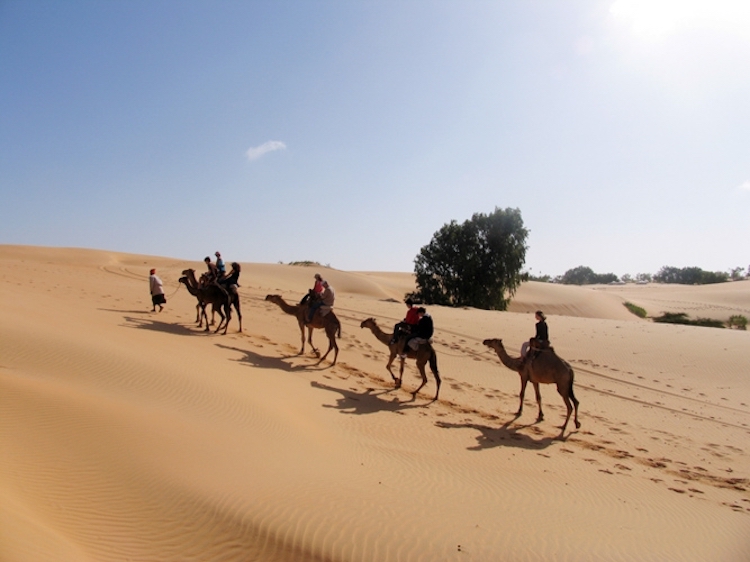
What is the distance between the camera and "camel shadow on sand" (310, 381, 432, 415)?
1073cm

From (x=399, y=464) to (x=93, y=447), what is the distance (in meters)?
4.23

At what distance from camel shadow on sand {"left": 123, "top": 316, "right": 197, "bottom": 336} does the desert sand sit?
0.50 ft

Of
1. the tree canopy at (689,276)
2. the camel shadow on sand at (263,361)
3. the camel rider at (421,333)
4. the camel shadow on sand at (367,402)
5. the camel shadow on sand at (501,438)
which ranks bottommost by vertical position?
the camel shadow on sand at (501,438)

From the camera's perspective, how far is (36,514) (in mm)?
5016

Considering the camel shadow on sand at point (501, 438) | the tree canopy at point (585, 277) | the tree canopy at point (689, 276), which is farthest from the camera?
the tree canopy at point (585, 277)

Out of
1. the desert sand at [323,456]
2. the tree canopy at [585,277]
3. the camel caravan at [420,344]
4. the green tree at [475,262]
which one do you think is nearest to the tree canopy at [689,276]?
the tree canopy at [585,277]

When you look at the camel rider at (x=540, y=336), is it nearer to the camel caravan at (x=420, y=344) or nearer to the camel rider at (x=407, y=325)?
the camel caravan at (x=420, y=344)

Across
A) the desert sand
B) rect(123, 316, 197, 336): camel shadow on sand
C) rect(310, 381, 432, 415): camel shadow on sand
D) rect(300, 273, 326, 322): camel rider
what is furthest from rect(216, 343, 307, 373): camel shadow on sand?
rect(123, 316, 197, 336): camel shadow on sand

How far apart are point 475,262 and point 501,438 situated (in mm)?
33167

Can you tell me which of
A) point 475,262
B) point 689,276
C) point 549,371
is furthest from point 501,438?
Answer: point 689,276

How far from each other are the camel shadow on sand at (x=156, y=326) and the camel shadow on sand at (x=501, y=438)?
359 inches

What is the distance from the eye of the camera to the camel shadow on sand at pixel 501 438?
9.68 m

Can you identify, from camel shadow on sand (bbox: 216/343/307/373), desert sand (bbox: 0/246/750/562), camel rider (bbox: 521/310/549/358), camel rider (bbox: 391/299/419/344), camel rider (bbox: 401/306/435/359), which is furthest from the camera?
camel shadow on sand (bbox: 216/343/307/373)

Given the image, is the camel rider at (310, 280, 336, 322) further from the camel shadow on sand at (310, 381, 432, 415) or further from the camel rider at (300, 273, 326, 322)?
the camel shadow on sand at (310, 381, 432, 415)
